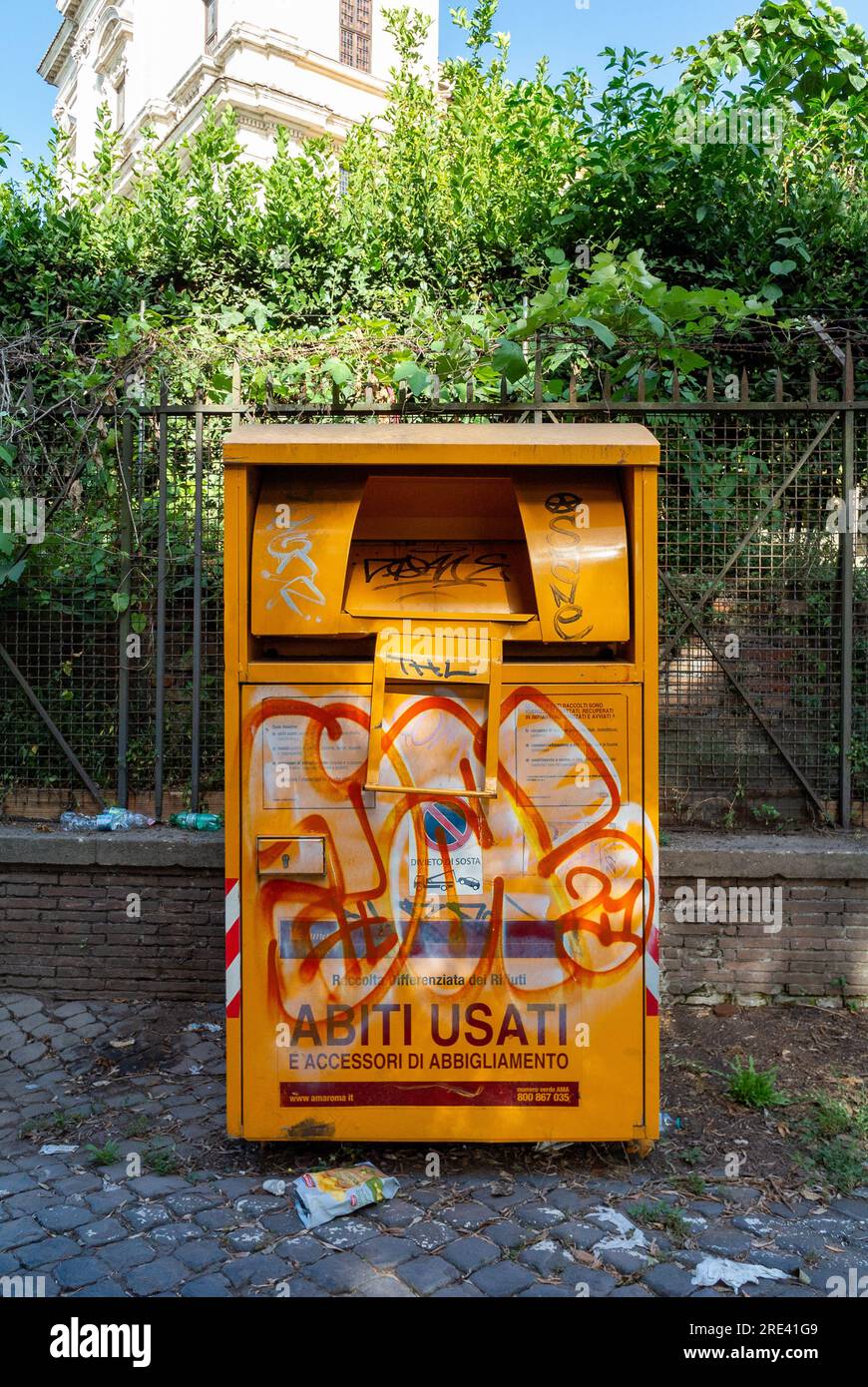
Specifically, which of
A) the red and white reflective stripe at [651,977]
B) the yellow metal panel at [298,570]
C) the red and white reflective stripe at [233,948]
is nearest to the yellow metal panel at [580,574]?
the yellow metal panel at [298,570]

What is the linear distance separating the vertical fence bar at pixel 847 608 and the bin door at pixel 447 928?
2109 mm

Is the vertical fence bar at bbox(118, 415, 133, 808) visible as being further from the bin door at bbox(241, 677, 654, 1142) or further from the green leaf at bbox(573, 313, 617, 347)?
the green leaf at bbox(573, 313, 617, 347)

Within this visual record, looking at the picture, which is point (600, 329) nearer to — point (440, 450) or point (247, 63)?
point (440, 450)

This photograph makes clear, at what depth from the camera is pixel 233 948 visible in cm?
320

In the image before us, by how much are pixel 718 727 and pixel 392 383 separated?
7.82 ft

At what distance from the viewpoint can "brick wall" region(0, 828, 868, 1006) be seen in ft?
14.6

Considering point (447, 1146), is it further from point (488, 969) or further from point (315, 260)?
point (315, 260)

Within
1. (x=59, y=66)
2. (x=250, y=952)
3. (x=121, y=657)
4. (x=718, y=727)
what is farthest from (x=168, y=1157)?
(x=59, y=66)

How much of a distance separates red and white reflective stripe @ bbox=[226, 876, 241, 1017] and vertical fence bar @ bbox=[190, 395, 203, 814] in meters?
1.74

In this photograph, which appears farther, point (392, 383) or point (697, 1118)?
point (392, 383)

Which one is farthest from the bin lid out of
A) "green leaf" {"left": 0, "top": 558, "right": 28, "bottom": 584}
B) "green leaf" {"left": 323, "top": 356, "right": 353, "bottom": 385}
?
"green leaf" {"left": 0, "top": 558, "right": 28, "bottom": 584}

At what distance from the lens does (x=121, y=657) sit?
501 cm

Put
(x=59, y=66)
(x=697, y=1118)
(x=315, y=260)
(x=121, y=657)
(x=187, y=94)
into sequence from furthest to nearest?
(x=59, y=66) → (x=187, y=94) → (x=315, y=260) → (x=121, y=657) → (x=697, y=1118)

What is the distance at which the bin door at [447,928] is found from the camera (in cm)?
316
